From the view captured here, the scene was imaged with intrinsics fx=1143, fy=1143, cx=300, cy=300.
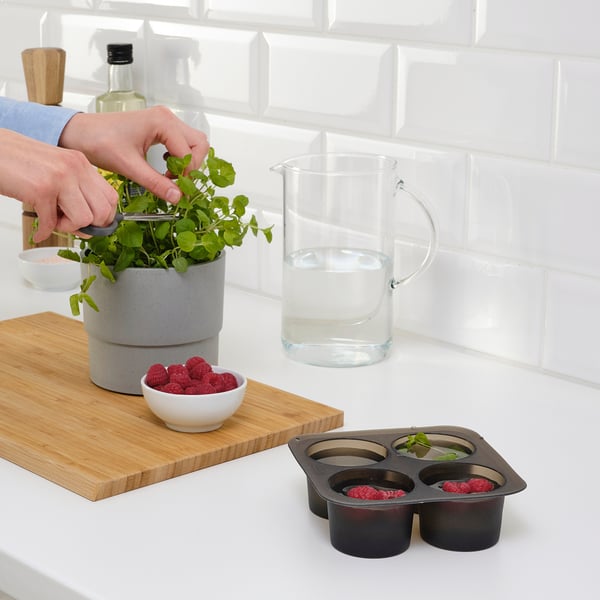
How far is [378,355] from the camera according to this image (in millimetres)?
1352

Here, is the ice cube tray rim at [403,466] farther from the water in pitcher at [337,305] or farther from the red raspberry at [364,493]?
the water in pitcher at [337,305]

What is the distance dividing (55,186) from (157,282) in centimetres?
16

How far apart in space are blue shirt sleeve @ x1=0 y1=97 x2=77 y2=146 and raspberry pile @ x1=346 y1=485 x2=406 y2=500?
67 cm

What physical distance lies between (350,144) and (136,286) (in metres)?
0.42

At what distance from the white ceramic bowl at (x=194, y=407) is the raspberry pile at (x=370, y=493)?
9.0 inches

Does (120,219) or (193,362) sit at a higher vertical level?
(120,219)

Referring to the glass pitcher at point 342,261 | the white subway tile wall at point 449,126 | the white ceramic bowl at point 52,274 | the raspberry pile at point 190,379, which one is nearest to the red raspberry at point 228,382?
the raspberry pile at point 190,379

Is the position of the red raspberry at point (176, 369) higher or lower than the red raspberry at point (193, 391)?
higher

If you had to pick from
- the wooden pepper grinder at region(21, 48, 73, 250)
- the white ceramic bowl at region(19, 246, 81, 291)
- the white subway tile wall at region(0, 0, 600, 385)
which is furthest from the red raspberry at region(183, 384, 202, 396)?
the wooden pepper grinder at region(21, 48, 73, 250)

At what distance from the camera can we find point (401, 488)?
92cm

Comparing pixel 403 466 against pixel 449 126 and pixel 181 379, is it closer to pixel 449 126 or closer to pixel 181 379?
pixel 181 379

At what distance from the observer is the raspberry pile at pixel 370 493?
879mm

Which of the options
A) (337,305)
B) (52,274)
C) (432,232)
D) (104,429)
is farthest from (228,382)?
(52,274)

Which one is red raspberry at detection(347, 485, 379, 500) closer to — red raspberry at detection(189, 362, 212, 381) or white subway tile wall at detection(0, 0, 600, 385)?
red raspberry at detection(189, 362, 212, 381)
